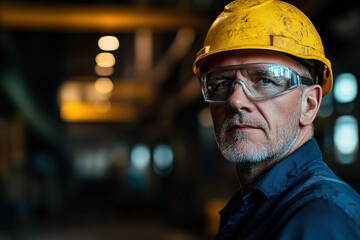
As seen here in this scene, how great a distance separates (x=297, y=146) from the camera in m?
1.78

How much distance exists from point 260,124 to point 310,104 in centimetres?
29

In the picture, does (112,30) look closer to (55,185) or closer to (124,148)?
(55,185)

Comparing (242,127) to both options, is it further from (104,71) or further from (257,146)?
(104,71)

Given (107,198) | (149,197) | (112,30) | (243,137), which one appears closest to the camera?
(243,137)

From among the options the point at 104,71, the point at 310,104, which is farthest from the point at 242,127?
the point at 104,71

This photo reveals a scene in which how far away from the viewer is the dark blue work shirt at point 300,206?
3.76ft

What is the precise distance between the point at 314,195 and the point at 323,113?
15.6 m

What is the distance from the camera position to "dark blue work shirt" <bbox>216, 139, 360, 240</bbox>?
3.76 feet

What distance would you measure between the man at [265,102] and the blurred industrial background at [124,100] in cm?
428

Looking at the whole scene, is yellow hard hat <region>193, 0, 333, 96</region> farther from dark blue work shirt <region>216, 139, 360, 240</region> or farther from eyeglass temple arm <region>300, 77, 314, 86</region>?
dark blue work shirt <region>216, 139, 360, 240</region>

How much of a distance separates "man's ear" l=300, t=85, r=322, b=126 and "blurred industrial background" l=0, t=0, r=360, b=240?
14.1 ft

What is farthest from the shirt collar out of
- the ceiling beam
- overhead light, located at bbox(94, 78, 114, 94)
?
overhead light, located at bbox(94, 78, 114, 94)

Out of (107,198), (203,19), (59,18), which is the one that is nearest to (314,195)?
(203,19)

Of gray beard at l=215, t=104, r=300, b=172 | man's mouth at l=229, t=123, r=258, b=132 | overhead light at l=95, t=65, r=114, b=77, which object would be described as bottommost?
gray beard at l=215, t=104, r=300, b=172
